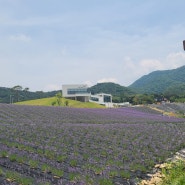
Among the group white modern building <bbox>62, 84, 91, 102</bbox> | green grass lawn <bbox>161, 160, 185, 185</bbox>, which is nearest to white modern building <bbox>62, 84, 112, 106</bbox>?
white modern building <bbox>62, 84, 91, 102</bbox>

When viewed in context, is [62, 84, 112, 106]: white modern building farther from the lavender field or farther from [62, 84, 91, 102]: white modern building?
the lavender field

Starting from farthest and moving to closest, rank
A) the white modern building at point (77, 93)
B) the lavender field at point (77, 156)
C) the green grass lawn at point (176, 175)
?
the white modern building at point (77, 93) < the lavender field at point (77, 156) < the green grass lawn at point (176, 175)

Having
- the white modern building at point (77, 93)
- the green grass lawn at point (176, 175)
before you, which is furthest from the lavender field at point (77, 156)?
the white modern building at point (77, 93)

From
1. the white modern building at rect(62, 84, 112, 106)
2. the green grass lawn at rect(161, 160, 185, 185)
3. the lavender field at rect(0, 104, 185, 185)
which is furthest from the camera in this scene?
the white modern building at rect(62, 84, 112, 106)

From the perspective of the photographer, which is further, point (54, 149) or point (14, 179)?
point (54, 149)

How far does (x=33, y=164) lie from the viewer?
10023mm

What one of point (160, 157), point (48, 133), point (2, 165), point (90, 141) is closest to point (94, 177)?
point (2, 165)

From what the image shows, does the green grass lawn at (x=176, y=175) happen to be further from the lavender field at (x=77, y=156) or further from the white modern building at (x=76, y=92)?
the white modern building at (x=76, y=92)

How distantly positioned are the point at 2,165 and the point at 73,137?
7341 millimetres

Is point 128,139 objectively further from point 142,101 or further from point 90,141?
point 142,101

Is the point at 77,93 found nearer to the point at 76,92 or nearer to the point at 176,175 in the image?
the point at 76,92

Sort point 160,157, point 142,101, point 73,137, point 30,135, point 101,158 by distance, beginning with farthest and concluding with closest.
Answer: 1. point 142,101
2. point 73,137
3. point 30,135
4. point 160,157
5. point 101,158

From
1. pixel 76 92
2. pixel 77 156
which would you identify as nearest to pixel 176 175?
pixel 77 156

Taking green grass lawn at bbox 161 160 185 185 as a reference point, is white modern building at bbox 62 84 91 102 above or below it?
above
